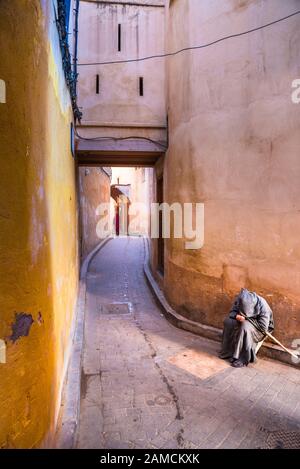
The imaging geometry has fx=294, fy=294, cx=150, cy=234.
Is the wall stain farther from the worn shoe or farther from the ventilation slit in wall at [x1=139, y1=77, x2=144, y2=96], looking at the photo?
the ventilation slit in wall at [x1=139, y1=77, x2=144, y2=96]

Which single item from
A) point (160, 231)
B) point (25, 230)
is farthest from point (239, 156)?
point (160, 231)

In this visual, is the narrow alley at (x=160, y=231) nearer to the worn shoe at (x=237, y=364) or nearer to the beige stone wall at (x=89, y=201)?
the worn shoe at (x=237, y=364)

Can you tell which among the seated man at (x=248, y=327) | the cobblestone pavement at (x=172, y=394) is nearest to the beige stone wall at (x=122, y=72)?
the seated man at (x=248, y=327)

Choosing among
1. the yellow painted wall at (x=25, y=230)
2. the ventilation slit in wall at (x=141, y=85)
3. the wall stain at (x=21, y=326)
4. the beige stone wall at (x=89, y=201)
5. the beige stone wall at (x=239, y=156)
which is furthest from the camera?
the beige stone wall at (x=89, y=201)

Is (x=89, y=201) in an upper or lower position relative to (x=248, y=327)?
upper

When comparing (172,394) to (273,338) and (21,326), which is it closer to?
(273,338)

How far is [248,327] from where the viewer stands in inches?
203

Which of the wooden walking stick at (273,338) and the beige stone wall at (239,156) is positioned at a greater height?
the beige stone wall at (239,156)

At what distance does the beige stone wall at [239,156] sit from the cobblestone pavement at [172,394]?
98 centimetres

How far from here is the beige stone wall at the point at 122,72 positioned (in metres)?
8.49

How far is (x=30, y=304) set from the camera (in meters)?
2.30

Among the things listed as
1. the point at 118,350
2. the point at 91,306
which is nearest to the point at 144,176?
the point at 91,306

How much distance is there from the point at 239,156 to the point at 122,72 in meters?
5.05

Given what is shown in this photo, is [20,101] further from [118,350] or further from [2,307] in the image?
[118,350]
